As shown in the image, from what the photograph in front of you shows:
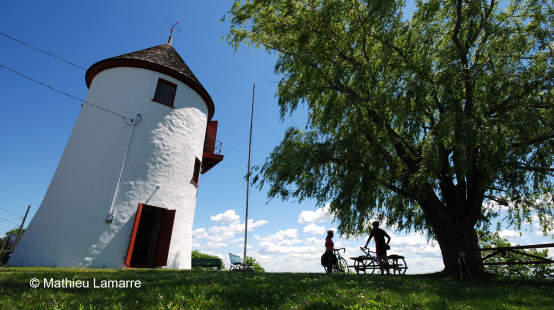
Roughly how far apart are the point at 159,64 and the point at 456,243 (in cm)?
1547

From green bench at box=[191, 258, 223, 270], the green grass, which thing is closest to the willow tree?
the green grass

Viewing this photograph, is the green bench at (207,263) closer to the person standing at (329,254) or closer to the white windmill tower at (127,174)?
the white windmill tower at (127,174)

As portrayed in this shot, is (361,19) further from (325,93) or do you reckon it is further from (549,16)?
(549,16)

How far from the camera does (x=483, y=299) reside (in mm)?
5012

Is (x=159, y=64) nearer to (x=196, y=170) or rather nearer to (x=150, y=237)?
(x=196, y=170)

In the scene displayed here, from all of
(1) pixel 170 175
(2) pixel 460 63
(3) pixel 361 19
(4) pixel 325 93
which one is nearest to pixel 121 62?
(1) pixel 170 175

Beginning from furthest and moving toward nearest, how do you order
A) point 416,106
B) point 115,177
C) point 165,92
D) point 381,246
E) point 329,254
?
point 165,92, point 115,177, point 329,254, point 381,246, point 416,106

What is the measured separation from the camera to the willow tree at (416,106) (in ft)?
27.1

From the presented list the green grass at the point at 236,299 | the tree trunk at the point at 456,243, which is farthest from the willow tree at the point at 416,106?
the green grass at the point at 236,299

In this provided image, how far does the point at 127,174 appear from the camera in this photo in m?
12.9

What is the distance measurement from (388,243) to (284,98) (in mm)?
6973

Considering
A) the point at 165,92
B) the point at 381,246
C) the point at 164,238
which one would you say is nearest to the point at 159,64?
the point at 165,92

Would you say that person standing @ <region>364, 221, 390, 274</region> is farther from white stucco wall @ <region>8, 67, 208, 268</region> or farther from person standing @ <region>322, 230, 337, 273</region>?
white stucco wall @ <region>8, 67, 208, 268</region>

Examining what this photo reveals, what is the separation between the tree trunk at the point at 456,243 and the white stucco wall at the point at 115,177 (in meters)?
11.5
